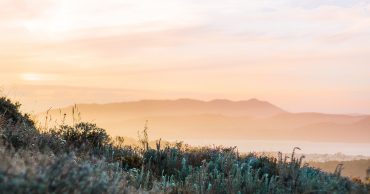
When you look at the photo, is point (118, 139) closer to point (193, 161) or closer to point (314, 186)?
point (193, 161)

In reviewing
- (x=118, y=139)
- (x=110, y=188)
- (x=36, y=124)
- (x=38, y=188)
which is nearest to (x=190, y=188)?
(x=110, y=188)

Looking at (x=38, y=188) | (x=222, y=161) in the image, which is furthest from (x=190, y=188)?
(x=38, y=188)

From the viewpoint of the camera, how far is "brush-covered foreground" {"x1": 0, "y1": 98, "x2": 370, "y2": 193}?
5.04 m

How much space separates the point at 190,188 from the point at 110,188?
12.3 feet

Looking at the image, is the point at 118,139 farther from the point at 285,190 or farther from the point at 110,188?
the point at 110,188

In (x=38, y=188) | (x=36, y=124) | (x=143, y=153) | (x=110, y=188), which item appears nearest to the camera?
(x=38, y=188)

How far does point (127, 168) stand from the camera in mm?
12180

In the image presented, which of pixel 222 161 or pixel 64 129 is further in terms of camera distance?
pixel 64 129

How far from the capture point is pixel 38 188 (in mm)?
4469

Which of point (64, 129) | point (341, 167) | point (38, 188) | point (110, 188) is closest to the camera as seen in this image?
point (38, 188)

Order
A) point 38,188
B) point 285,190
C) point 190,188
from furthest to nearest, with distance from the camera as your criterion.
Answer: point 285,190 → point 190,188 → point 38,188

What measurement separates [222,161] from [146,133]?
2833 millimetres

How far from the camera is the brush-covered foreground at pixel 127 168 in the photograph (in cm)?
504

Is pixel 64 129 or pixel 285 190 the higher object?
pixel 64 129
